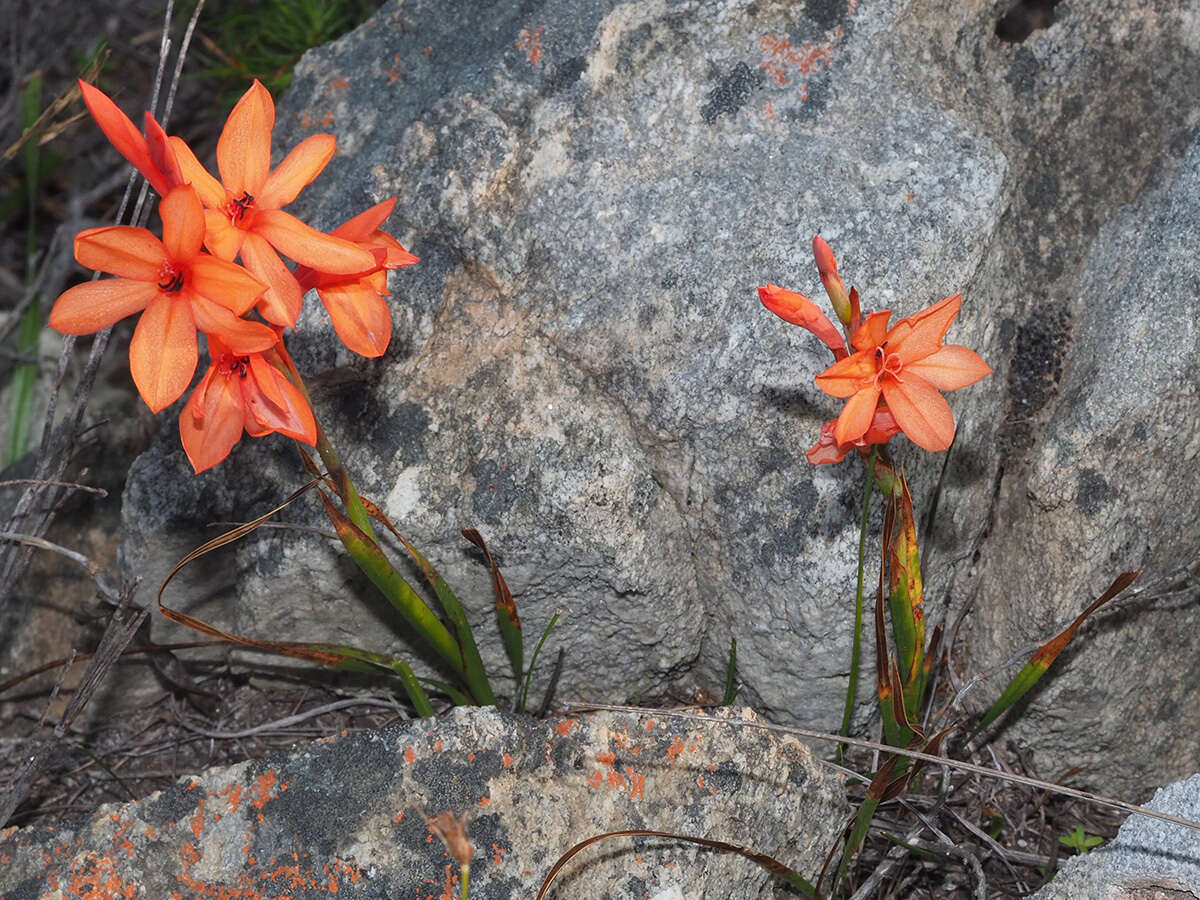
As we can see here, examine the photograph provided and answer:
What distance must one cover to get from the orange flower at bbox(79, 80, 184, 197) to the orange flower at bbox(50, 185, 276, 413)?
10 cm

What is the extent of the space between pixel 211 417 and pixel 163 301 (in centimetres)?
19

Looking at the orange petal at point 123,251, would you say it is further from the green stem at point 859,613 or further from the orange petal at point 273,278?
the green stem at point 859,613

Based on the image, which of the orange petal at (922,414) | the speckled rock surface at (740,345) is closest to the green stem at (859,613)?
the speckled rock surface at (740,345)

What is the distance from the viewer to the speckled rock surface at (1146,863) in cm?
202

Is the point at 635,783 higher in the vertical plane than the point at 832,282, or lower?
lower

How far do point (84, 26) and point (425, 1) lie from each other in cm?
219

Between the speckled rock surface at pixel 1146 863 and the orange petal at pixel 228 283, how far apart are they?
68.0 inches

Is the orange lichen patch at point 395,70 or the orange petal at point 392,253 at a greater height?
the orange lichen patch at point 395,70

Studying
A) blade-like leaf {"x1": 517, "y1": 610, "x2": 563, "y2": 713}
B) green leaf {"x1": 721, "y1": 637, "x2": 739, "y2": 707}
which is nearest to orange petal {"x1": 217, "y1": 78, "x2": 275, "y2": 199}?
blade-like leaf {"x1": 517, "y1": 610, "x2": 563, "y2": 713}

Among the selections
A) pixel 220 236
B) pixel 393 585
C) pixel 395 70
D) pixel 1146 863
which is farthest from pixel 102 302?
pixel 1146 863

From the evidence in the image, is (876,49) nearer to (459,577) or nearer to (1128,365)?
(1128,365)

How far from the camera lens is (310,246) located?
170cm

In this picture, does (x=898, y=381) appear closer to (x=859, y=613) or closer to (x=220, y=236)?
(x=859, y=613)

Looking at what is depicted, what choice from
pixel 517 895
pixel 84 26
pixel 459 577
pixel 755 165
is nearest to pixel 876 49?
pixel 755 165
